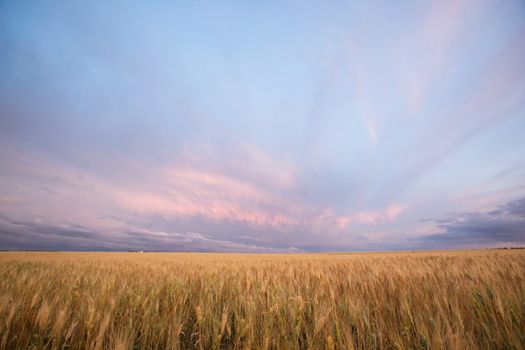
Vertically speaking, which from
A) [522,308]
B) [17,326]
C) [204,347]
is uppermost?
[522,308]

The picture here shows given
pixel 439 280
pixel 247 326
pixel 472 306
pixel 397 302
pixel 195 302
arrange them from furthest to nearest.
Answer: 1. pixel 439 280
2. pixel 195 302
3. pixel 397 302
4. pixel 472 306
5. pixel 247 326

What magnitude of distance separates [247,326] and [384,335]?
121 cm

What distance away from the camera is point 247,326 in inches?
83.4

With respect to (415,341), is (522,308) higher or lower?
higher

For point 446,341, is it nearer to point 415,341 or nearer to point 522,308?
point 415,341

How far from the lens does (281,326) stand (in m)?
2.23

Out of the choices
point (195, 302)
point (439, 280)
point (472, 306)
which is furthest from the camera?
point (439, 280)

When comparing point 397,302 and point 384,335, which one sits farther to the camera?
point 397,302

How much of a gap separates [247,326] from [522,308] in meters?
2.55

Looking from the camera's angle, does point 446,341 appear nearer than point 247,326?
Yes

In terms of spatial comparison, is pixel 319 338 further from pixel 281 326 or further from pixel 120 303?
pixel 120 303

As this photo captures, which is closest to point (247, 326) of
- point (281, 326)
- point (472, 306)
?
point (281, 326)

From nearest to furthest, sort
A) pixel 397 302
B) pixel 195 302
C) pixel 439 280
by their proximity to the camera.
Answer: pixel 397 302 < pixel 195 302 < pixel 439 280

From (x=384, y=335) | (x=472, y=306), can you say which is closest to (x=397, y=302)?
(x=472, y=306)
